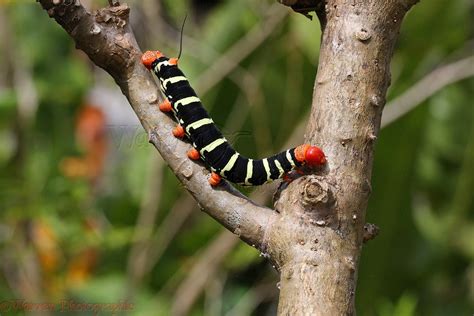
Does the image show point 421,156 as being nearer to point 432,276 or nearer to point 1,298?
point 432,276

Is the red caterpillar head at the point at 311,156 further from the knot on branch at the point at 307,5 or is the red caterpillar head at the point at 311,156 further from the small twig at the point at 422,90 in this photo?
the small twig at the point at 422,90

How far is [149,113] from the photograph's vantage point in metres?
1.41

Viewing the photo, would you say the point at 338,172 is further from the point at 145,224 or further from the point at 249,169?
the point at 145,224

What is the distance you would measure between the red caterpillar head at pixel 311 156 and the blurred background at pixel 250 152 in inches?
77.4

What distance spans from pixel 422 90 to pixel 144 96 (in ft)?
7.66

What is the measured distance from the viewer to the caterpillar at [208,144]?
1.42 meters

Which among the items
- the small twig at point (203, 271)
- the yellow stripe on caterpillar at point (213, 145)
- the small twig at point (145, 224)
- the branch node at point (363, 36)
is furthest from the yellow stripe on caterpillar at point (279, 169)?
the small twig at point (145, 224)

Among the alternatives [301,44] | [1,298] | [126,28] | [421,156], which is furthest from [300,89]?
[126,28]

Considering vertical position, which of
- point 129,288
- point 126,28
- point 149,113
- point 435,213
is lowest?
point 129,288

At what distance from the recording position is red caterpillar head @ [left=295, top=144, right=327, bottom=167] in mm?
1282

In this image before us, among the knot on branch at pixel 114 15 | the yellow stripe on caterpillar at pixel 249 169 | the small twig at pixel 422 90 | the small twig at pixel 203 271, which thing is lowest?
the small twig at pixel 203 271

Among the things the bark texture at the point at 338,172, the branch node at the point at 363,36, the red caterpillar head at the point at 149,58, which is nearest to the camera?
the bark texture at the point at 338,172

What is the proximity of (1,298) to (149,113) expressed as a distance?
5.82 feet

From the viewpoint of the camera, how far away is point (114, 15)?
55.7 inches
